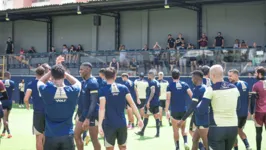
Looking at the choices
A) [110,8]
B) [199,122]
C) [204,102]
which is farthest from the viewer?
[110,8]

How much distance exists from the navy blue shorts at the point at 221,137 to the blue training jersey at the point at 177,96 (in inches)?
169

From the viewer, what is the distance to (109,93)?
331 inches

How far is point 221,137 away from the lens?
7.26 metres

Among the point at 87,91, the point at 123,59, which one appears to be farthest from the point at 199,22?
the point at 87,91

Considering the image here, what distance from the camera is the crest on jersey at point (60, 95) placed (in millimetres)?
6656

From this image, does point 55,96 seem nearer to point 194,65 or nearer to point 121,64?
point 194,65

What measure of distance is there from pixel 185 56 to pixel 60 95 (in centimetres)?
1807

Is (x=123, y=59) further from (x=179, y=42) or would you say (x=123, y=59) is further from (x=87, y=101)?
(x=87, y=101)

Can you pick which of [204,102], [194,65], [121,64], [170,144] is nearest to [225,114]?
[204,102]

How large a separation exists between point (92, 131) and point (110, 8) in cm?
2396

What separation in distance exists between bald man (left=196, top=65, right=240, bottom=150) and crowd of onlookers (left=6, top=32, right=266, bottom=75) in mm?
14863

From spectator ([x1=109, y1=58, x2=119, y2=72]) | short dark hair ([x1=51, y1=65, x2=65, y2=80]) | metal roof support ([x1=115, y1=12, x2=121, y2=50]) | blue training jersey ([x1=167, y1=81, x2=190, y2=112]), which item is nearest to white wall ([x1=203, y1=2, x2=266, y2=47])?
spectator ([x1=109, y1=58, x2=119, y2=72])

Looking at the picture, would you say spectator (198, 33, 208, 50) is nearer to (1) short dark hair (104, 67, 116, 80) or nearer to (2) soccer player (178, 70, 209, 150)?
(2) soccer player (178, 70, 209, 150)

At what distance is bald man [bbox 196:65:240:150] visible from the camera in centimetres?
726
